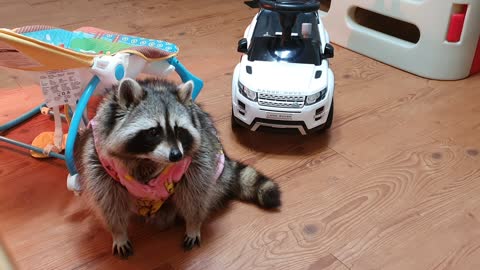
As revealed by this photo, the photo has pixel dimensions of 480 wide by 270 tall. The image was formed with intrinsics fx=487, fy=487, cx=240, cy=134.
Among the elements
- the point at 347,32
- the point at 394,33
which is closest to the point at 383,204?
the point at 347,32

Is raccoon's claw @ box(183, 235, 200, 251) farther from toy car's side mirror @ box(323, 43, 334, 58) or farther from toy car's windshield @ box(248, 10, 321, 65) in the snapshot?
toy car's side mirror @ box(323, 43, 334, 58)

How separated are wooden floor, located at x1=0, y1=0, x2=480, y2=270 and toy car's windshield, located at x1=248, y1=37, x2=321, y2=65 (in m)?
0.26

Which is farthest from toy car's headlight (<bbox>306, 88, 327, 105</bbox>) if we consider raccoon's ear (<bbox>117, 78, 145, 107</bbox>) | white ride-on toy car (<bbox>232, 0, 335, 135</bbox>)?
raccoon's ear (<bbox>117, 78, 145, 107</bbox>)

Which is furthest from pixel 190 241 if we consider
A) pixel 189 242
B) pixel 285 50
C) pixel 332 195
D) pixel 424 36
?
pixel 424 36

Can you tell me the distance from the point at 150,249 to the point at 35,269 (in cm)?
27

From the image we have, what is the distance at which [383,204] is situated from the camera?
137 centimetres

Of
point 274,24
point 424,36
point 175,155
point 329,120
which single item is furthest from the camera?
point 424,36

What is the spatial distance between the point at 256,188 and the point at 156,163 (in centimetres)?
35

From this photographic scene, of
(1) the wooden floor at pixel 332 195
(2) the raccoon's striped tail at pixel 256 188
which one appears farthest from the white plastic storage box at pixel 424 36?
(2) the raccoon's striped tail at pixel 256 188

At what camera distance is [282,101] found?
1.47 m

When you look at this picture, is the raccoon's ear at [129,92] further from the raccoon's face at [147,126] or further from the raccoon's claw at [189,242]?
the raccoon's claw at [189,242]

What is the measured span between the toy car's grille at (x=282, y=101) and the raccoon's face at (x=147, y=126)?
473 millimetres

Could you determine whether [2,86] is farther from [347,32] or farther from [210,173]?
[347,32]

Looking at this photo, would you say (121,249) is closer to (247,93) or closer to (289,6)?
(247,93)
